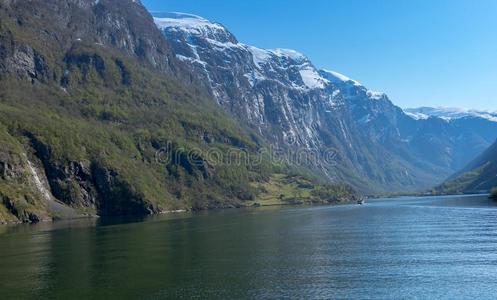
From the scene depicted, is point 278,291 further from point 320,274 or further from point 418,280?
point 418,280

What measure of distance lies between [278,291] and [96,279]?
3726 centimetres

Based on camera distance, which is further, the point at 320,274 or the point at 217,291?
the point at 320,274

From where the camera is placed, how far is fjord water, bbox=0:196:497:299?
306ft

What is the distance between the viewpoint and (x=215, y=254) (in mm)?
136500

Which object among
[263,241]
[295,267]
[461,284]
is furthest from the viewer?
[263,241]

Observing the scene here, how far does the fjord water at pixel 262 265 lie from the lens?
93.2m

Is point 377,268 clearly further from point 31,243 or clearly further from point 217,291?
point 31,243

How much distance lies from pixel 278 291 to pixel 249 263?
28971 millimetres

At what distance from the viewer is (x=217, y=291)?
308ft

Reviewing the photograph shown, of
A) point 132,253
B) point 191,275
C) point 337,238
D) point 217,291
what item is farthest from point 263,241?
point 217,291

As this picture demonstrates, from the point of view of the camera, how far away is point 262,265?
119 meters

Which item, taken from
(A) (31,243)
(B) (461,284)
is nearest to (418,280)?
(B) (461,284)

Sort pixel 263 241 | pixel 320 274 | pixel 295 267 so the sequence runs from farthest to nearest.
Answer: pixel 263 241
pixel 295 267
pixel 320 274

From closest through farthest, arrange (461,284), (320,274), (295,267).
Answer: (461,284) < (320,274) < (295,267)
